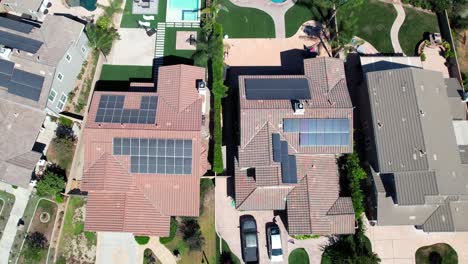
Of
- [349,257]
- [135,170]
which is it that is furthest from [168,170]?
[349,257]

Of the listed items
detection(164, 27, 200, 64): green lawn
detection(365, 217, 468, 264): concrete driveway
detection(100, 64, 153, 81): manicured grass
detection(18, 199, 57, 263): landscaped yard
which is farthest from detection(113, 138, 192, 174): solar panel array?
detection(365, 217, 468, 264): concrete driveway

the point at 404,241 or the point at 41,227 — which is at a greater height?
the point at 41,227

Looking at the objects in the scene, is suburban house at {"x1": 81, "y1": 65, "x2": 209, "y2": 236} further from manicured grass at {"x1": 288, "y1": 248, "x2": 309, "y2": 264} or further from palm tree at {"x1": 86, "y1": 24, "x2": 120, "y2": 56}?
palm tree at {"x1": 86, "y1": 24, "x2": 120, "y2": 56}

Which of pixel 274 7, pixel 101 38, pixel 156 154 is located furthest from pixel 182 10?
pixel 156 154

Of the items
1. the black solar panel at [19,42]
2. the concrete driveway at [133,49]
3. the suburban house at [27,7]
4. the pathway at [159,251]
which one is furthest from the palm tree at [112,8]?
the pathway at [159,251]

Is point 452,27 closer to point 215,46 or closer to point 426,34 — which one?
point 426,34

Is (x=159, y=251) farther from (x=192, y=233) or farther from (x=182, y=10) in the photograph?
(x=182, y=10)
